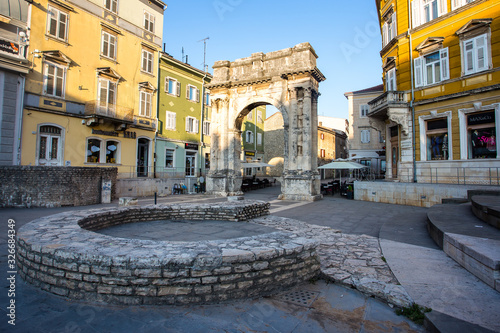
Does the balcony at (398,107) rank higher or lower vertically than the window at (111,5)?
lower

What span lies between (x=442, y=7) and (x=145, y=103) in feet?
69.6

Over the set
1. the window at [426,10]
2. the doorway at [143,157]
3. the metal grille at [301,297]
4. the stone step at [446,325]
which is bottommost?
the metal grille at [301,297]

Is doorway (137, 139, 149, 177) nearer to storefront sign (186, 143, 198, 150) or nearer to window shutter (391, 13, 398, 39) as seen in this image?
storefront sign (186, 143, 198, 150)

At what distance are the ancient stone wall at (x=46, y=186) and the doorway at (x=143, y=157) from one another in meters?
7.92

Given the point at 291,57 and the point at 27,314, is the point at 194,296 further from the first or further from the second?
the point at 291,57

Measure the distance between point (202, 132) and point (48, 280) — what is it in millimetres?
24380

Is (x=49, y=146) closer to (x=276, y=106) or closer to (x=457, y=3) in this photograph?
(x=276, y=106)

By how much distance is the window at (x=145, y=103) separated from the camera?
21.6 metres

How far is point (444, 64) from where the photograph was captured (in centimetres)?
1461

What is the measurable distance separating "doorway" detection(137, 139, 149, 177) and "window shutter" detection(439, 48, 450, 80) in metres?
21.2

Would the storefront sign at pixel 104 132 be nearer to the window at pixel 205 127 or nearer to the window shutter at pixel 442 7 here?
the window at pixel 205 127

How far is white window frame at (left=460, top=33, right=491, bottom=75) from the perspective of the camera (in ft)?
42.5

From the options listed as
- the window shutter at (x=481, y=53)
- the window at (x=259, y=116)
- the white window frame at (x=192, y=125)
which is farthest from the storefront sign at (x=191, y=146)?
the window shutter at (x=481, y=53)

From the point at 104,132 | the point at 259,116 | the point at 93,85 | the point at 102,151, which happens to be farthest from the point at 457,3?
the point at 259,116
